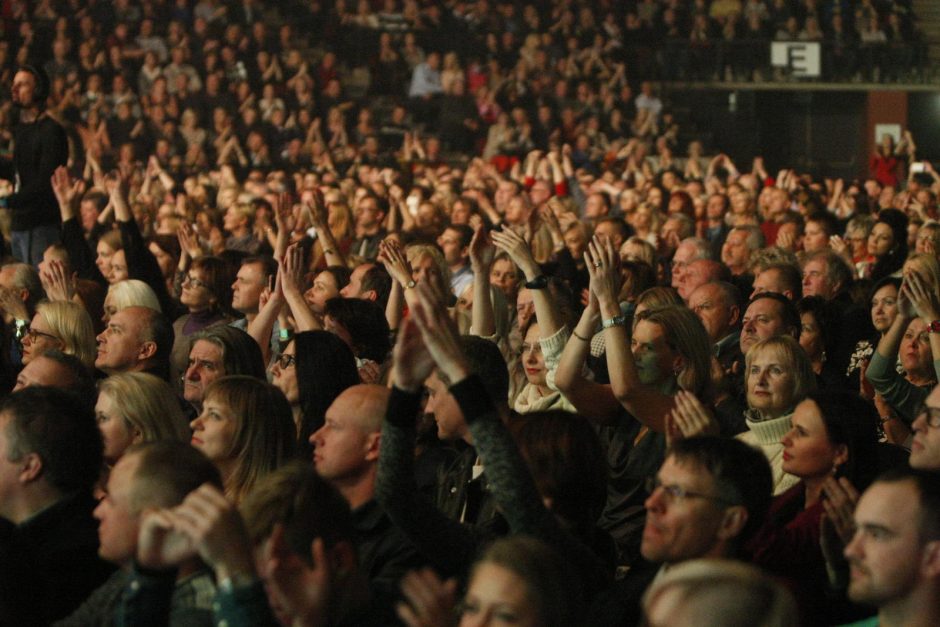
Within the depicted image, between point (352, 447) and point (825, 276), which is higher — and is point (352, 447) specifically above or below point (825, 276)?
above

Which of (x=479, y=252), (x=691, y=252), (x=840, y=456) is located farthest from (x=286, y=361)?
(x=691, y=252)

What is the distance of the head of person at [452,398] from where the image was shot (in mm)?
4750

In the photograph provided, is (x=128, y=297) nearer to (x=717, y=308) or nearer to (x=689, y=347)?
(x=717, y=308)

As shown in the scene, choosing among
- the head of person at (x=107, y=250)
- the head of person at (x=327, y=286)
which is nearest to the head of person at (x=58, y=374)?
A: the head of person at (x=327, y=286)

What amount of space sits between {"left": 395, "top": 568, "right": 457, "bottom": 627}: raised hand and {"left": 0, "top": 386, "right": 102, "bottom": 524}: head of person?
1.47m

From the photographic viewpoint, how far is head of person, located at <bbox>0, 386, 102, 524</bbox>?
397cm

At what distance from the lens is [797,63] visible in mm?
25188

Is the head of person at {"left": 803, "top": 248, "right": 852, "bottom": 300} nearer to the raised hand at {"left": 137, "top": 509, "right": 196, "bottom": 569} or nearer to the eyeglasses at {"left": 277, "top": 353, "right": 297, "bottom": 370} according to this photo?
the eyeglasses at {"left": 277, "top": 353, "right": 297, "bottom": 370}

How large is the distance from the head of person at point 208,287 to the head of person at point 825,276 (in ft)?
9.79

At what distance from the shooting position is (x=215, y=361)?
562cm

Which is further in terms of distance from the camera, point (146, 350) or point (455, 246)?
point (455, 246)

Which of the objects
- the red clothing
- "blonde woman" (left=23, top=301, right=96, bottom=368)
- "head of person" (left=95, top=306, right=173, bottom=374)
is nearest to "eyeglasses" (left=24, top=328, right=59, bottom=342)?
"blonde woman" (left=23, top=301, right=96, bottom=368)

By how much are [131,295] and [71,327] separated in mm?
862

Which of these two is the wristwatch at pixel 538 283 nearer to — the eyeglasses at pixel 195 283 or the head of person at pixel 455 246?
the eyeglasses at pixel 195 283
